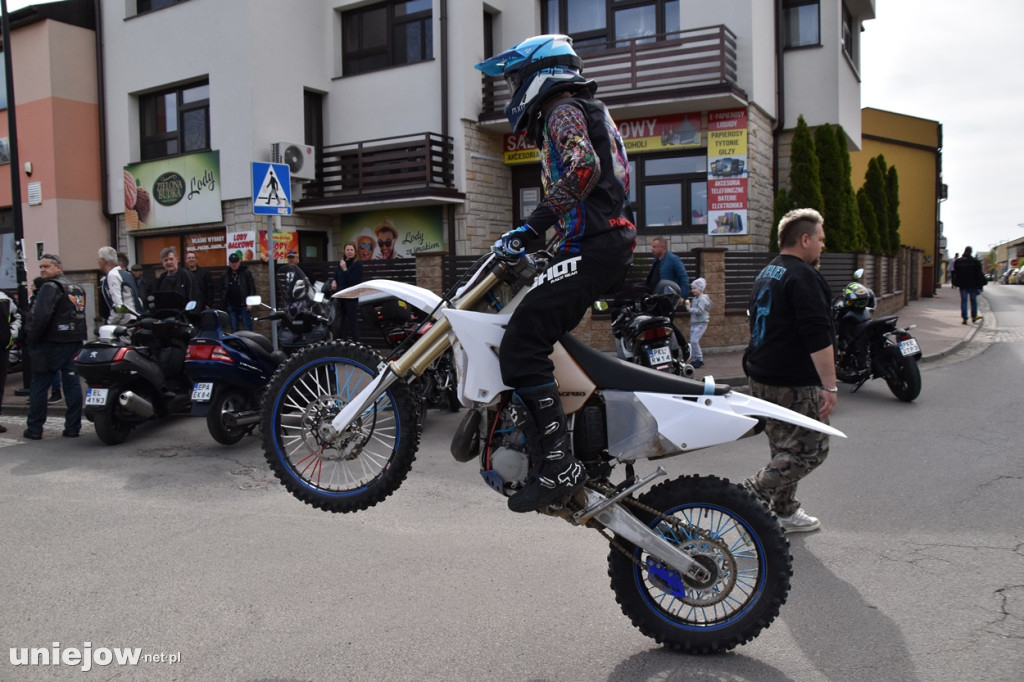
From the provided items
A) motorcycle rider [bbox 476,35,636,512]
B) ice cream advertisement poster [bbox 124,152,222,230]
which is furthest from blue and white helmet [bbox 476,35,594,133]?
ice cream advertisement poster [bbox 124,152,222,230]

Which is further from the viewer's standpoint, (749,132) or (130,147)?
(130,147)

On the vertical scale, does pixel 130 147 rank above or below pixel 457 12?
below

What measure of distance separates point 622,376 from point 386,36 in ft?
58.8

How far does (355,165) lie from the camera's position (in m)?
18.9

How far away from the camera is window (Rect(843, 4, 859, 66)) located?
70.1ft

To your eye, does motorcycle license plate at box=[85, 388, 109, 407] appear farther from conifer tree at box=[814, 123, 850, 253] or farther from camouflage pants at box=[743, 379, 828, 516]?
conifer tree at box=[814, 123, 850, 253]

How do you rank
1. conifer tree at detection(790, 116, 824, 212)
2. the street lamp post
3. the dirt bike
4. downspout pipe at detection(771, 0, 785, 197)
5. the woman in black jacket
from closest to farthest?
the dirt bike → the woman in black jacket → the street lamp post → conifer tree at detection(790, 116, 824, 212) → downspout pipe at detection(771, 0, 785, 197)

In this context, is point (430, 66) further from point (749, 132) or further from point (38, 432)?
point (38, 432)

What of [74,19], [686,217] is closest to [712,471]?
[686,217]

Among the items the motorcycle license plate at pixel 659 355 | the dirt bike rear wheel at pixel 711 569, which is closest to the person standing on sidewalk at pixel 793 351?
the dirt bike rear wheel at pixel 711 569

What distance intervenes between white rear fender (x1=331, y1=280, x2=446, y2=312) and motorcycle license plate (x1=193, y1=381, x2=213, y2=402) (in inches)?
177

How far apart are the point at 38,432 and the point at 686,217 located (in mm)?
13108

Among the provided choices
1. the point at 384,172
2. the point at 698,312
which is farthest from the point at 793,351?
the point at 384,172

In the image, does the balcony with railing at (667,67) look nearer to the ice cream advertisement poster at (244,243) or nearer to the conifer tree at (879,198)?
the ice cream advertisement poster at (244,243)
